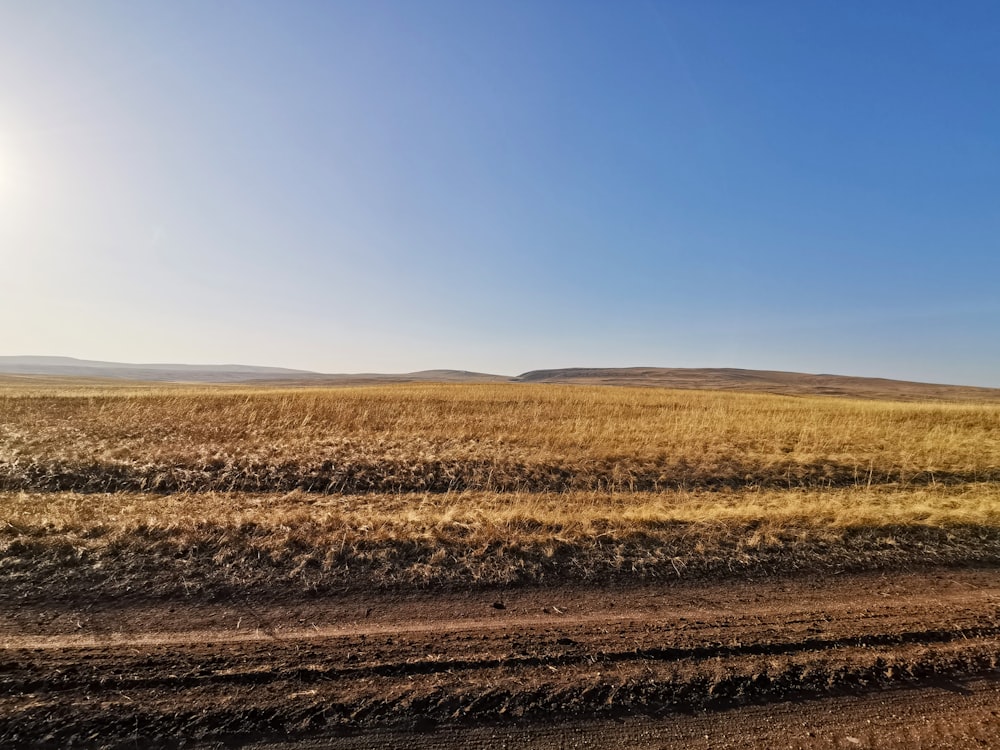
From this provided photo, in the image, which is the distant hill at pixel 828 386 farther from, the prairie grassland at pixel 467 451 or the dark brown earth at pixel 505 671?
the dark brown earth at pixel 505 671

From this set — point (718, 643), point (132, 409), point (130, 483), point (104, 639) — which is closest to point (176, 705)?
point (104, 639)

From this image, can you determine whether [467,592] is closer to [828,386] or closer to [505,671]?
[505,671]

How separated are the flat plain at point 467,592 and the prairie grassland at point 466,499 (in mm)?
62

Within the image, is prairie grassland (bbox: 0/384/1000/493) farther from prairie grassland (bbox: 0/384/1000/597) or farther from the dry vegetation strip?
the dry vegetation strip

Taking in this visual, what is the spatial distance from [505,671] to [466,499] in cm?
588

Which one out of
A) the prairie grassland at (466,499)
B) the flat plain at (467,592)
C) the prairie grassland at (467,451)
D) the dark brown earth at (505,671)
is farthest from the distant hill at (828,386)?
the dark brown earth at (505,671)

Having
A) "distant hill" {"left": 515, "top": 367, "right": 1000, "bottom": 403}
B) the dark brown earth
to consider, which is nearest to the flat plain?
the dark brown earth

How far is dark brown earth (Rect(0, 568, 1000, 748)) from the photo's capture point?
3.55 metres

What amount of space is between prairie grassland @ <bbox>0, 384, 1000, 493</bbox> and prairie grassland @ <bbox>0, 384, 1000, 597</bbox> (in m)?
0.08

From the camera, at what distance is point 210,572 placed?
615cm

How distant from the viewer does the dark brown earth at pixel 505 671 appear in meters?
3.55

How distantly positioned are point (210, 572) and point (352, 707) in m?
3.54

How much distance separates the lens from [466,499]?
10.0 meters

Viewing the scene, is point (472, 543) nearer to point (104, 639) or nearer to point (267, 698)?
point (267, 698)
